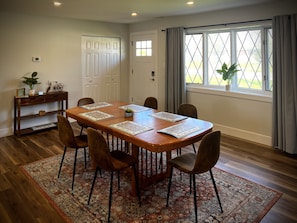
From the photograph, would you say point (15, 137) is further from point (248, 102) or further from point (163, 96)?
point (248, 102)

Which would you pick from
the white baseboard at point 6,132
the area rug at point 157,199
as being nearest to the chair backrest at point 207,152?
the area rug at point 157,199

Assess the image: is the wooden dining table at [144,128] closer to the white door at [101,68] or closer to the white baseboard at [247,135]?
the white baseboard at [247,135]

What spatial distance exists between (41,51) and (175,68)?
2799mm

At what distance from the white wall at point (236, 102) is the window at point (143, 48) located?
0.54 metres

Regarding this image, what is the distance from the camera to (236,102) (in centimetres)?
453

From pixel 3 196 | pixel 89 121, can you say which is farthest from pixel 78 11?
pixel 3 196

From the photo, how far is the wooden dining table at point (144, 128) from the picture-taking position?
2250 mm

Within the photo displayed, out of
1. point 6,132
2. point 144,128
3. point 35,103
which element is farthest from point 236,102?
point 6,132

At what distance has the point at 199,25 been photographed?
4863 millimetres

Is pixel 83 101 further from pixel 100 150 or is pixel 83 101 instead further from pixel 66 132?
pixel 100 150

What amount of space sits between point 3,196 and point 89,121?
1.23m

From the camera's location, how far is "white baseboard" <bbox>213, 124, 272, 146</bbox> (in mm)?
4210

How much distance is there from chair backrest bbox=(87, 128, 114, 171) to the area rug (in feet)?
1.59

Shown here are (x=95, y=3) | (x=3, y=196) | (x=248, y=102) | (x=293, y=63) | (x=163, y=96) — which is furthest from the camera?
(x=163, y=96)
